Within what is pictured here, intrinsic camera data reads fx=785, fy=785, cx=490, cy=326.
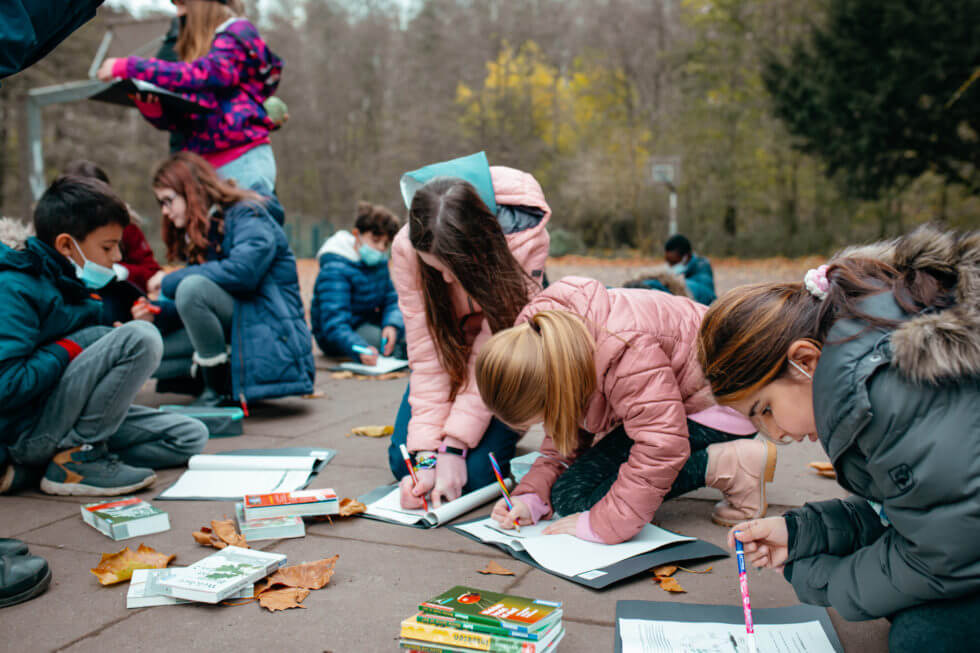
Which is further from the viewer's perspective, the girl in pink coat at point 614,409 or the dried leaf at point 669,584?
the girl in pink coat at point 614,409

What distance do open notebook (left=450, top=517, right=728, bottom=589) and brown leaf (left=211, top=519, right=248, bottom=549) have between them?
0.69 metres

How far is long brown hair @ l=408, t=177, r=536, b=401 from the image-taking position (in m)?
2.56

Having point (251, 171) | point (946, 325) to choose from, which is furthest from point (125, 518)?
point (251, 171)

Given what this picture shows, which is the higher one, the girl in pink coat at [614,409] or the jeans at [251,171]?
the jeans at [251,171]

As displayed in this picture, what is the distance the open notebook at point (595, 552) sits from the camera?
Result: 2068 mm

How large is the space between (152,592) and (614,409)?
4.35 ft

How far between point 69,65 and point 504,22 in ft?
54.2

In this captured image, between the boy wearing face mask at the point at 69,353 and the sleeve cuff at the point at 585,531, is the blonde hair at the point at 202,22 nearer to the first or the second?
the boy wearing face mask at the point at 69,353

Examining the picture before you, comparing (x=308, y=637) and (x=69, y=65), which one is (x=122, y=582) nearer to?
(x=308, y=637)

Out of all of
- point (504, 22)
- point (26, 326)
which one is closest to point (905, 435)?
point (26, 326)

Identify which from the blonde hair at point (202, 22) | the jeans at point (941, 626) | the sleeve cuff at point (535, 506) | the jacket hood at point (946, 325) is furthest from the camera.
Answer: the blonde hair at point (202, 22)

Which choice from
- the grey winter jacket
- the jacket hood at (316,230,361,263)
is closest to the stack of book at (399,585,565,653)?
the grey winter jacket

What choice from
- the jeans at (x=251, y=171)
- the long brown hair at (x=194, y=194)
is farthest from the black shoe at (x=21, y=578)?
the jeans at (x=251, y=171)

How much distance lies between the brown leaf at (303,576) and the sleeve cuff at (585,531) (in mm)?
703
